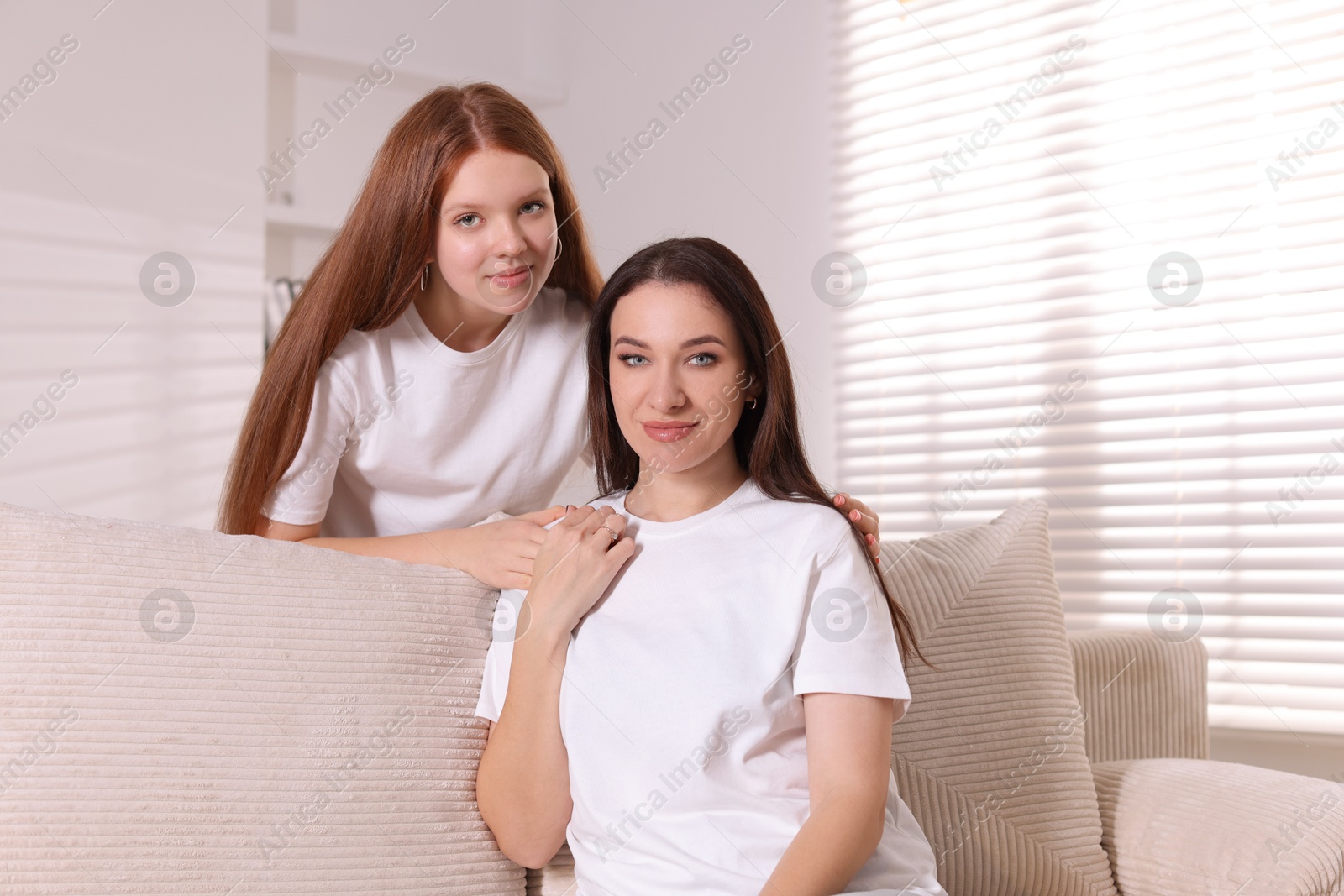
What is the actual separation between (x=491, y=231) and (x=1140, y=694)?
1.29 m

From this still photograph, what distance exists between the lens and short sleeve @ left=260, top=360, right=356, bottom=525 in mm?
1447

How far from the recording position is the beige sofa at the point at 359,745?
0.97 metres

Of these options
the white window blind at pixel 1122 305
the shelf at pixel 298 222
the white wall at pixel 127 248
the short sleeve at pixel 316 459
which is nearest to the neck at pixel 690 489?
the short sleeve at pixel 316 459

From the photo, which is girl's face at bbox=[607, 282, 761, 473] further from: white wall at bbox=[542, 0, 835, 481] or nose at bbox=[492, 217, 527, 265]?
white wall at bbox=[542, 0, 835, 481]

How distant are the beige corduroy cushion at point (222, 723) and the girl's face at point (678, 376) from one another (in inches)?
12.7

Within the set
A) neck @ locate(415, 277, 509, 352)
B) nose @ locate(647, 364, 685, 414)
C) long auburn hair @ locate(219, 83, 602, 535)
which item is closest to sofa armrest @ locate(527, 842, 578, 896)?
nose @ locate(647, 364, 685, 414)

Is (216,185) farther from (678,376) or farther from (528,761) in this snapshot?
(528,761)

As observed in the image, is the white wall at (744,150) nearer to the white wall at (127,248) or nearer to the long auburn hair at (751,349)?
the white wall at (127,248)

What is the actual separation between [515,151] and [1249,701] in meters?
1.79

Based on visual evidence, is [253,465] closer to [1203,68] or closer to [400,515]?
[400,515]

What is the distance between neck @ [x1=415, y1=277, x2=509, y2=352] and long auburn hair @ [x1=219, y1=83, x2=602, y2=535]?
0.28 feet

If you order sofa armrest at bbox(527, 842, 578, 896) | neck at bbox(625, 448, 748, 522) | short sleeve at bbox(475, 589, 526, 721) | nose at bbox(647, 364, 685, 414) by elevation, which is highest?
nose at bbox(647, 364, 685, 414)

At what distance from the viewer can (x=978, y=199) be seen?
2660 mm

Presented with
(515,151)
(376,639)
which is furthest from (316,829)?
(515,151)
